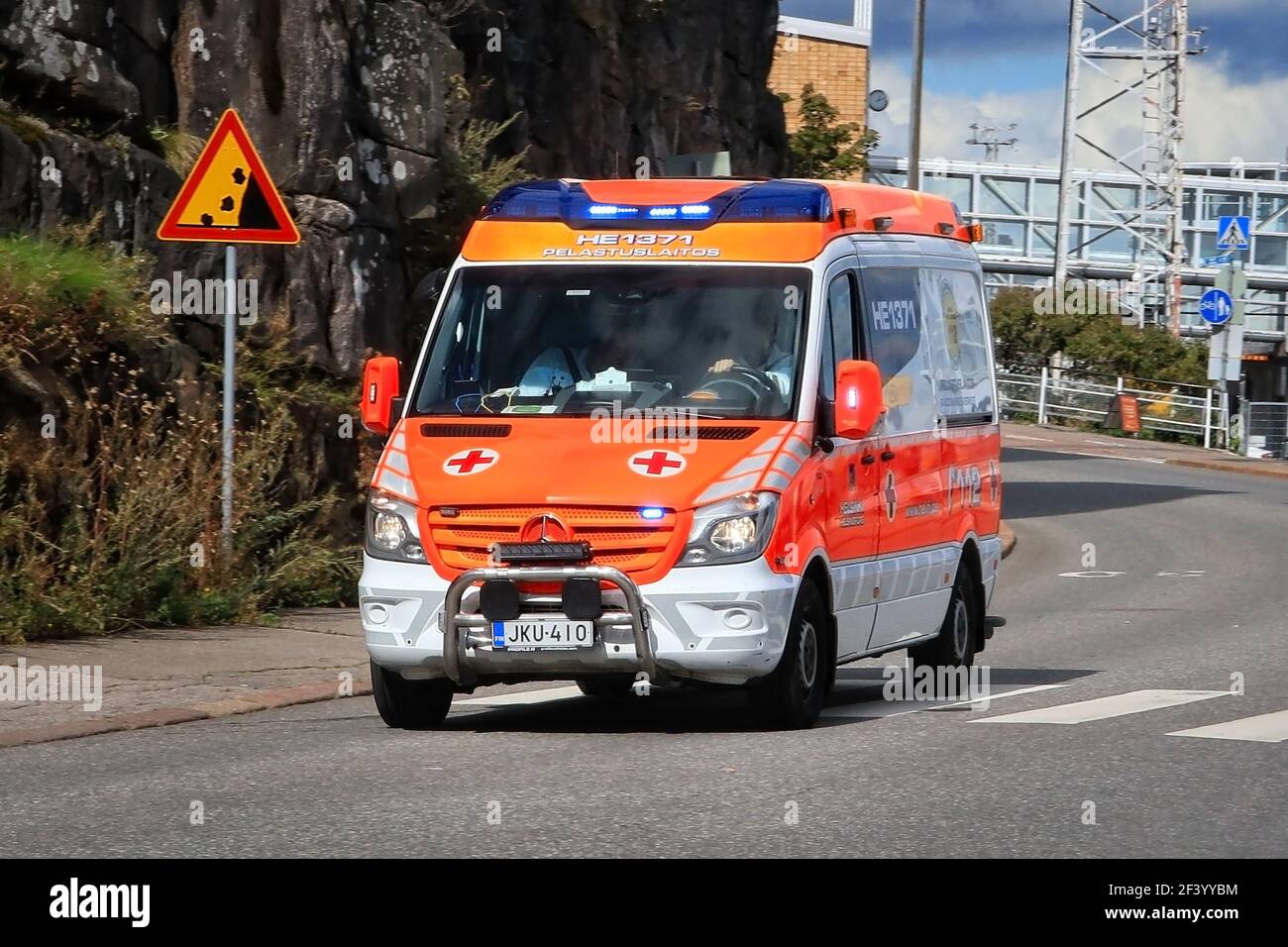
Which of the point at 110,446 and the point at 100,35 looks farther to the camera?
the point at 100,35

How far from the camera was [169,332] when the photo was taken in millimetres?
16031

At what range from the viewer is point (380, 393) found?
11.3 meters

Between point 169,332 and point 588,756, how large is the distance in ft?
23.8

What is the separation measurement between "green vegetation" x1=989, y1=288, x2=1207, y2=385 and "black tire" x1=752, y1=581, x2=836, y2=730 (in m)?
49.5

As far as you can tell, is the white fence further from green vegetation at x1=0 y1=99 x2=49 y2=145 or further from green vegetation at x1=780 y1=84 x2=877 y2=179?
green vegetation at x1=0 y1=99 x2=49 y2=145

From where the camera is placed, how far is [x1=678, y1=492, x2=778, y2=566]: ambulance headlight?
404 inches

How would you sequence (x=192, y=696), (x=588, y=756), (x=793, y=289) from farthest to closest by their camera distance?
1. (x=192, y=696)
2. (x=793, y=289)
3. (x=588, y=756)

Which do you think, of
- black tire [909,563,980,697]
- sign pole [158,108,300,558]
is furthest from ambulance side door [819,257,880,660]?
sign pole [158,108,300,558]

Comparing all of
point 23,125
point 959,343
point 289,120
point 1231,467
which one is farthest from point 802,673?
point 1231,467

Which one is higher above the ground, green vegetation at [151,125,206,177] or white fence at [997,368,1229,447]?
green vegetation at [151,125,206,177]

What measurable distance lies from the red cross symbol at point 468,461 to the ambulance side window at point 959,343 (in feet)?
12.1

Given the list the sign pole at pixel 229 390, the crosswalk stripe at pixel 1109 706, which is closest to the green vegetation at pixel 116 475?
the sign pole at pixel 229 390
